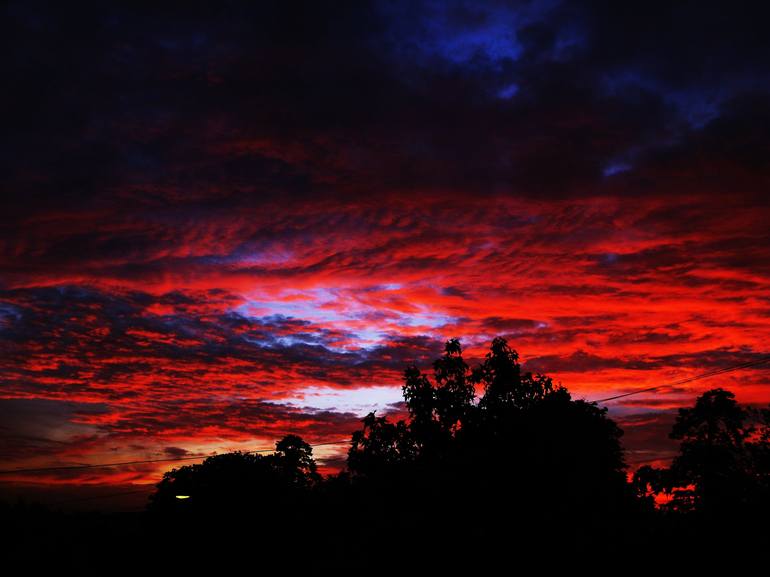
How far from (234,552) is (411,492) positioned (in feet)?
59.7

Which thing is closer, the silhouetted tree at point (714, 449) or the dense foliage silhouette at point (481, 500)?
the dense foliage silhouette at point (481, 500)

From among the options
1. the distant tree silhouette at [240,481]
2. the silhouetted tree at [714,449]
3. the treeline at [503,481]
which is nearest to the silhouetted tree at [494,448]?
the treeline at [503,481]

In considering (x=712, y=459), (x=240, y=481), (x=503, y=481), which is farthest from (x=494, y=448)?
(x=240, y=481)

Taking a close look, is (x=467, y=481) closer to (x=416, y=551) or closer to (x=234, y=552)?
(x=416, y=551)

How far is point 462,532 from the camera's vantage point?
835 inches

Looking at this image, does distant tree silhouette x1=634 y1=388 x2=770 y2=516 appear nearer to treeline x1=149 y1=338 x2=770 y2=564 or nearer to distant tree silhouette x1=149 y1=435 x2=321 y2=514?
treeline x1=149 y1=338 x2=770 y2=564

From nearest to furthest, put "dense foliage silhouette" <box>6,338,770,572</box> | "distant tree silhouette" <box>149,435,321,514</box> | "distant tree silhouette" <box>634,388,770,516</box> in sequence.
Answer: "dense foliage silhouette" <box>6,338,770,572</box> → "distant tree silhouette" <box>634,388,770,516</box> → "distant tree silhouette" <box>149,435,321,514</box>

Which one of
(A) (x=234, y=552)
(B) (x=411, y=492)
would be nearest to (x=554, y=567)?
(B) (x=411, y=492)

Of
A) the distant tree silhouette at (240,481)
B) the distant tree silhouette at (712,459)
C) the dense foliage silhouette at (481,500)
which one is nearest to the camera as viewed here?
the dense foliage silhouette at (481,500)

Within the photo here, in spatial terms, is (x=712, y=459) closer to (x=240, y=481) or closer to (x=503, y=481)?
(x=503, y=481)

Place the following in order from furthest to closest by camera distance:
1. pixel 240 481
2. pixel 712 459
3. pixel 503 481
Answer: pixel 240 481
pixel 712 459
pixel 503 481

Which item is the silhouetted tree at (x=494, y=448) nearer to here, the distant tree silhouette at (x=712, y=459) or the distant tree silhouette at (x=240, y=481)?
the distant tree silhouette at (x=712, y=459)

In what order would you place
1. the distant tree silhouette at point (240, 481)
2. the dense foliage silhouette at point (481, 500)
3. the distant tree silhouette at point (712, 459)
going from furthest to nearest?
the distant tree silhouette at point (240, 481)
the distant tree silhouette at point (712, 459)
the dense foliage silhouette at point (481, 500)

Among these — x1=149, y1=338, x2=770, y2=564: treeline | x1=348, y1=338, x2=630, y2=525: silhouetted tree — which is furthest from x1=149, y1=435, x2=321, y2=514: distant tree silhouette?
x1=348, y1=338, x2=630, y2=525: silhouetted tree
